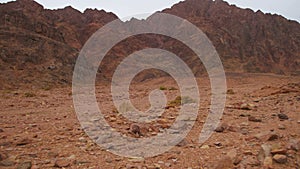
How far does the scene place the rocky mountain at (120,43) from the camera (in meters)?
32.3

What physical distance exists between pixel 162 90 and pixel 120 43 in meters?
43.3

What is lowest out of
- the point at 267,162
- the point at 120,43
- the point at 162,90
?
the point at 162,90

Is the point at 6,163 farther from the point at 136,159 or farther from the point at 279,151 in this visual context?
the point at 279,151

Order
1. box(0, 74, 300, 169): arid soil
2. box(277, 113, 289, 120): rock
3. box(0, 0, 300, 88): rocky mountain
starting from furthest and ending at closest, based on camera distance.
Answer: box(0, 0, 300, 88): rocky mountain
box(277, 113, 289, 120): rock
box(0, 74, 300, 169): arid soil

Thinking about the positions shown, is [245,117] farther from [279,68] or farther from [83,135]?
[279,68]

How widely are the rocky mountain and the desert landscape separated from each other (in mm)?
182

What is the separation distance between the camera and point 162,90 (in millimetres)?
18109

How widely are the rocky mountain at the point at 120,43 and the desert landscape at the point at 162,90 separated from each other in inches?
7.2

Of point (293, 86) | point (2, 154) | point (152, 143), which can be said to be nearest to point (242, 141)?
point (152, 143)

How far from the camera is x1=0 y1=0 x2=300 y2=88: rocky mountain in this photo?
3226 centimetres

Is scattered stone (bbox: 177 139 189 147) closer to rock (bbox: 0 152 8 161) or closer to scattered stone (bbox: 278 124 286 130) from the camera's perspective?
scattered stone (bbox: 278 124 286 130)

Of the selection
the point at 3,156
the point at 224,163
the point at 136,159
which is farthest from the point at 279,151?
the point at 3,156

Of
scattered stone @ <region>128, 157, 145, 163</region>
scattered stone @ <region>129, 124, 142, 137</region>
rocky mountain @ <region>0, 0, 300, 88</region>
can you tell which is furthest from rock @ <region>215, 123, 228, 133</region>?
rocky mountain @ <region>0, 0, 300, 88</region>

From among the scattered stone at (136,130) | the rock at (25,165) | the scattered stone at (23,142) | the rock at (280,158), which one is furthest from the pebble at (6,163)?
the rock at (280,158)
